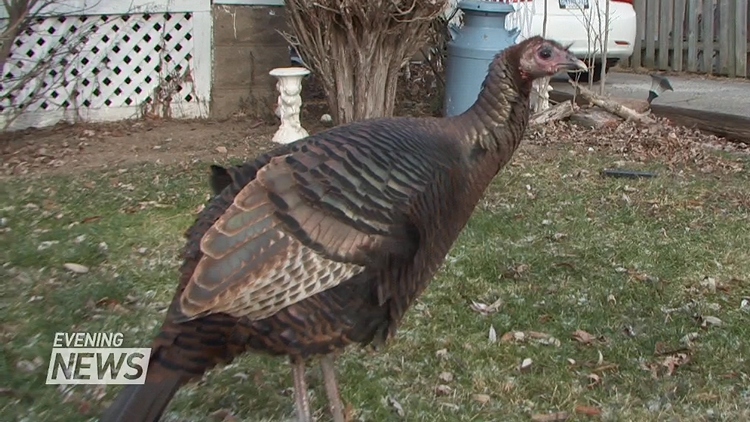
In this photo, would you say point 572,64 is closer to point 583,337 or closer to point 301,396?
point 583,337

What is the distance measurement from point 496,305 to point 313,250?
6.33 feet

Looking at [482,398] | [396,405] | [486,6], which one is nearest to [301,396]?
[396,405]

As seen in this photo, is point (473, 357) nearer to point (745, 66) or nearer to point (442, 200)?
point (442, 200)

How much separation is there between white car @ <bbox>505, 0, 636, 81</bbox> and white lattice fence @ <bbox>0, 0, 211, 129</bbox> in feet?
10.8

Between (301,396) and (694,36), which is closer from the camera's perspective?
(301,396)

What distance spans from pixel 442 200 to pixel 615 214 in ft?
10.4

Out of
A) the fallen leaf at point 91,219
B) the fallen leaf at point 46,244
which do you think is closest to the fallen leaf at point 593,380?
the fallen leaf at point 46,244

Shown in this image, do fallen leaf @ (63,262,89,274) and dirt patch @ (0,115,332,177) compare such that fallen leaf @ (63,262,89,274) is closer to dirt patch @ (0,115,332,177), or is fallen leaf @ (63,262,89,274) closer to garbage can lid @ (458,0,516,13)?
dirt patch @ (0,115,332,177)

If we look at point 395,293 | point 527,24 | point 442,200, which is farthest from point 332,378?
point 527,24

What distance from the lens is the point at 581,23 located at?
995 cm

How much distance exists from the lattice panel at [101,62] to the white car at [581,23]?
134 inches

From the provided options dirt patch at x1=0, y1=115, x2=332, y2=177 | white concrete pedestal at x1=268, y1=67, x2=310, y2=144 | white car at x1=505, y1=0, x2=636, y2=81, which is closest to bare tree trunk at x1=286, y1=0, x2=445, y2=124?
white concrete pedestal at x1=268, y1=67, x2=310, y2=144

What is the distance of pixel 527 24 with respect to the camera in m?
9.43

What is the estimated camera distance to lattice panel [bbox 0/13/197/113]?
7.72 m
